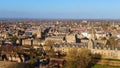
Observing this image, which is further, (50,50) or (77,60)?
(50,50)

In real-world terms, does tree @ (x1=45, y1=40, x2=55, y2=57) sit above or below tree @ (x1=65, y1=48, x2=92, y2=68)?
below

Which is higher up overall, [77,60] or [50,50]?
[77,60]

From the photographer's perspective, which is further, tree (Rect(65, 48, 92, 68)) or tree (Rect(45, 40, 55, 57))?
tree (Rect(45, 40, 55, 57))

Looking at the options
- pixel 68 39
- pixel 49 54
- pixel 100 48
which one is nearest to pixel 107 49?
pixel 100 48

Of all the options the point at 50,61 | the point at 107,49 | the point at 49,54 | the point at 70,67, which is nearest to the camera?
the point at 70,67

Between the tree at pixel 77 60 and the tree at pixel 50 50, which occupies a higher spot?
the tree at pixel 77 60

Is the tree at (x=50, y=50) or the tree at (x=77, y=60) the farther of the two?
the tree at (x=50, y=50)

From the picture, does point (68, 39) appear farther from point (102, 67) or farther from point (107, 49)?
point (102, 67)

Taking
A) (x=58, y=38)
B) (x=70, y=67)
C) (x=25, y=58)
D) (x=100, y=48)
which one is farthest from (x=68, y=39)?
(x=70, y=67)

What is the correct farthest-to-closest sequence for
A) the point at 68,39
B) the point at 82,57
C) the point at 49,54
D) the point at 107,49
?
the point at 68,39 < the point at 107,49 < the point at 49,54 < the point at 82,57

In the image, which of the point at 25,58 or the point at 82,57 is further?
the point at 25,58
